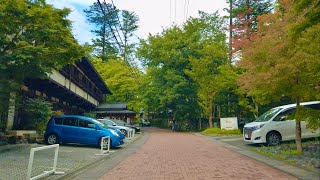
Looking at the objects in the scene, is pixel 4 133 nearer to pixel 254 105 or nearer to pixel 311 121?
pixel 311 121

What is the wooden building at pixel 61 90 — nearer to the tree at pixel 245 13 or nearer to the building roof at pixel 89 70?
the building roof at pixel 89 70

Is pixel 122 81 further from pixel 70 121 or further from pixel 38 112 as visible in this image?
pixel 70 121

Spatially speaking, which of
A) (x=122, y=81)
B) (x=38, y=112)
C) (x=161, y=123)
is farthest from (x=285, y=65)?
(x=161, y=123)

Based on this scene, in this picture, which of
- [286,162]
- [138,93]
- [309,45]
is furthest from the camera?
[138,93]

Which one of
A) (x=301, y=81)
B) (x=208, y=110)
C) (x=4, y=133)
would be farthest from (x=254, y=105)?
(x=4, y=133)

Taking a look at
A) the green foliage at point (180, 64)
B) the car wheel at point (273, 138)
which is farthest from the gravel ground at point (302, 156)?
the green foliage at point (180, 64)

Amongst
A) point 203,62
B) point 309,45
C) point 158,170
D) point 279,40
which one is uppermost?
point 203,62

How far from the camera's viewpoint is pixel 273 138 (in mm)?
14492

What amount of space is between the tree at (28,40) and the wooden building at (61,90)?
2.17 meters

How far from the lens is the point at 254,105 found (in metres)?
30.2

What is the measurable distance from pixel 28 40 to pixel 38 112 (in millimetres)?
6239

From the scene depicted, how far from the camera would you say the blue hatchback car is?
47.7 ft

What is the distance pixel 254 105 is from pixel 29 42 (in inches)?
975

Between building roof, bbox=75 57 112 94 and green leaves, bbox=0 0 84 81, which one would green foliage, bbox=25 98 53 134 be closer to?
green leaves, bbox=0 0 84 81
